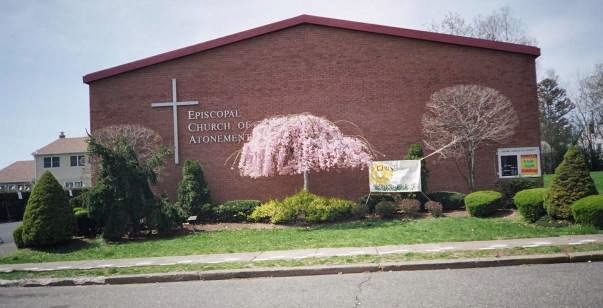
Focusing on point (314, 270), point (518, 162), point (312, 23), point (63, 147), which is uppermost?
point (312, 23)

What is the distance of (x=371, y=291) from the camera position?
7215 millimetres

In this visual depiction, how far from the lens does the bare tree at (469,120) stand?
1809 centimetres

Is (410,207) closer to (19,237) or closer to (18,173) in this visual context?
(19,237)

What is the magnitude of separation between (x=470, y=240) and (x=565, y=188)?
3.39m

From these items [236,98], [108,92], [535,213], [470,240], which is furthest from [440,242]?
[108,92]

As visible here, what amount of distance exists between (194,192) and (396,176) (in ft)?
26.1

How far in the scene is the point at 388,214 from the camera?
1611 centimetres

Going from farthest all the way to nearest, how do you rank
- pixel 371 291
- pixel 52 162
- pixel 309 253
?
1. pixel 52 162
2. pixel 309 253
3. pixel 371 291

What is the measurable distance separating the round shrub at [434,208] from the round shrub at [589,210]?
4.79 m

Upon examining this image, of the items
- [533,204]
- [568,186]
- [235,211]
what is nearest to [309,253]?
[533,204]

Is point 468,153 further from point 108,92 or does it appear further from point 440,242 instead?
point 108,92

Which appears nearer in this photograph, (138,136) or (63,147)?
(138,136)

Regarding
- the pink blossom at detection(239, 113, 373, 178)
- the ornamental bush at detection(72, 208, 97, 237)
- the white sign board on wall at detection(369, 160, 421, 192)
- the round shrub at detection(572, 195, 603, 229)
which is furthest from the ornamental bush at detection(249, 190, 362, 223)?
the round shrub at detection(572, 195, 603, 229)

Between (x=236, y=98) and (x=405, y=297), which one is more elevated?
(x=236, y=98)
